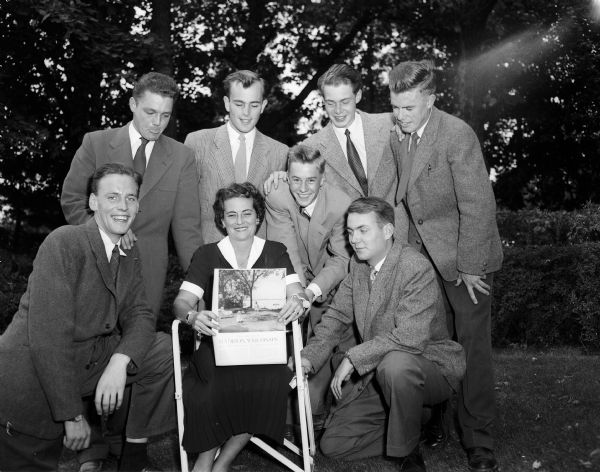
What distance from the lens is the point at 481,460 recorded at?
429cm

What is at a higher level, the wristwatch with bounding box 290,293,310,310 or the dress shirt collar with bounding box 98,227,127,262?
the dress shirt collar with bounding box 98,227,127,262

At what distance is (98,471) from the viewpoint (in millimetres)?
4281

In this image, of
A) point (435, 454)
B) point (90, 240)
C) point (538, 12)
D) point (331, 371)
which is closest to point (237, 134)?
point (90, 240)

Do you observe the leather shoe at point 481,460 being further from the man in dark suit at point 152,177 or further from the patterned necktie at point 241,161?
the patterned necktie at point 241,161

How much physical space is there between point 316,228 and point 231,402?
4.81 feet

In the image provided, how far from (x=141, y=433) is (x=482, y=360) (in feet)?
7.28

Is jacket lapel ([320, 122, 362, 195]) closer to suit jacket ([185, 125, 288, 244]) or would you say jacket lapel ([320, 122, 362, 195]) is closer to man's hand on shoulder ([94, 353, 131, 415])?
suit jacket ([185, 125, 288, 244])

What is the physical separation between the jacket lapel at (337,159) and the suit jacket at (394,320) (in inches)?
29.0

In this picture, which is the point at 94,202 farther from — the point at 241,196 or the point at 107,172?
the point at 241,196

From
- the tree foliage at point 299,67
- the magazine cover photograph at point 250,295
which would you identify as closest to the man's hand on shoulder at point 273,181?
the magazine cover photograph at point 250,295

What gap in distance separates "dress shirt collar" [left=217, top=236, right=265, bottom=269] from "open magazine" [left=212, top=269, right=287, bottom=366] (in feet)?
1.47

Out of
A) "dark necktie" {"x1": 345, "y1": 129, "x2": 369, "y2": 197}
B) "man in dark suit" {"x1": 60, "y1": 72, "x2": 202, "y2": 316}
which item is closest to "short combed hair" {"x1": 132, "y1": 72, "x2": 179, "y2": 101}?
"man in dark suit" {"x1": 60, "y1": 72, "x2": 202, "y2": 316}

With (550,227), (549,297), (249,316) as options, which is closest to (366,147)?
(249,316)

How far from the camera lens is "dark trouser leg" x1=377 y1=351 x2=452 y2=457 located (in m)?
4.03
